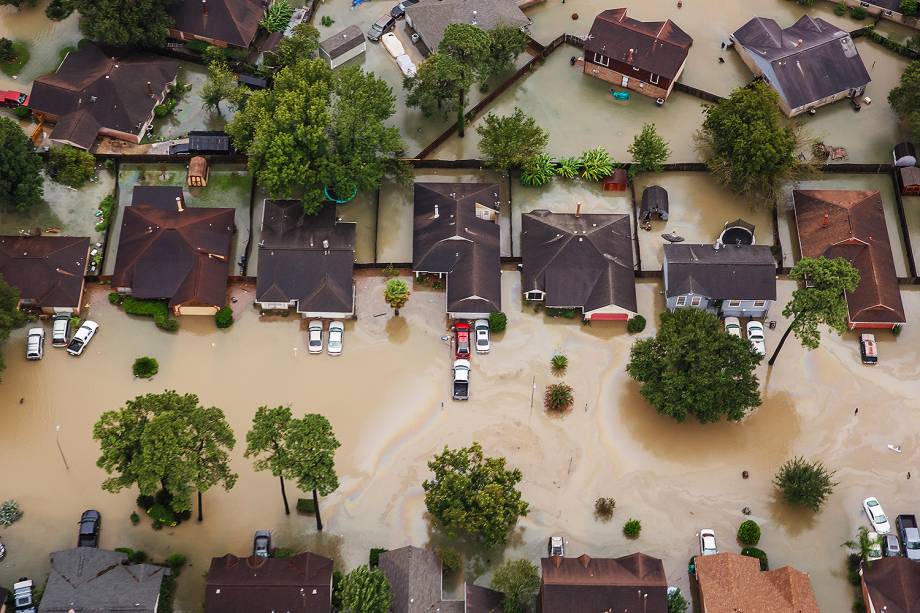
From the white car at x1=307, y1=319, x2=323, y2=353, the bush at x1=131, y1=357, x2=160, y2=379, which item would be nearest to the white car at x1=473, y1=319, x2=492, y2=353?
the white car at x1=307, y1=319, x2=323, y2=353

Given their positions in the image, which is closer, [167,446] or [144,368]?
[167,446]

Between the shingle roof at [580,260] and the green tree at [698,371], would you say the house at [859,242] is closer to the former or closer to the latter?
the green tree at [698,371]

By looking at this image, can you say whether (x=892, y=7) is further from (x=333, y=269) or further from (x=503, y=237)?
(x=333, y=269)

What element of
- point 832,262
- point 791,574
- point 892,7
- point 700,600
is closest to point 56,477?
point 700,600

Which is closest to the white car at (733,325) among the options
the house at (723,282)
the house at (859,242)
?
the house at (723,282)

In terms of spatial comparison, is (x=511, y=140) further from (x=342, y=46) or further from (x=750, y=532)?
(x=750, y=532)

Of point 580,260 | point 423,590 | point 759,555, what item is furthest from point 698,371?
point 423,590
